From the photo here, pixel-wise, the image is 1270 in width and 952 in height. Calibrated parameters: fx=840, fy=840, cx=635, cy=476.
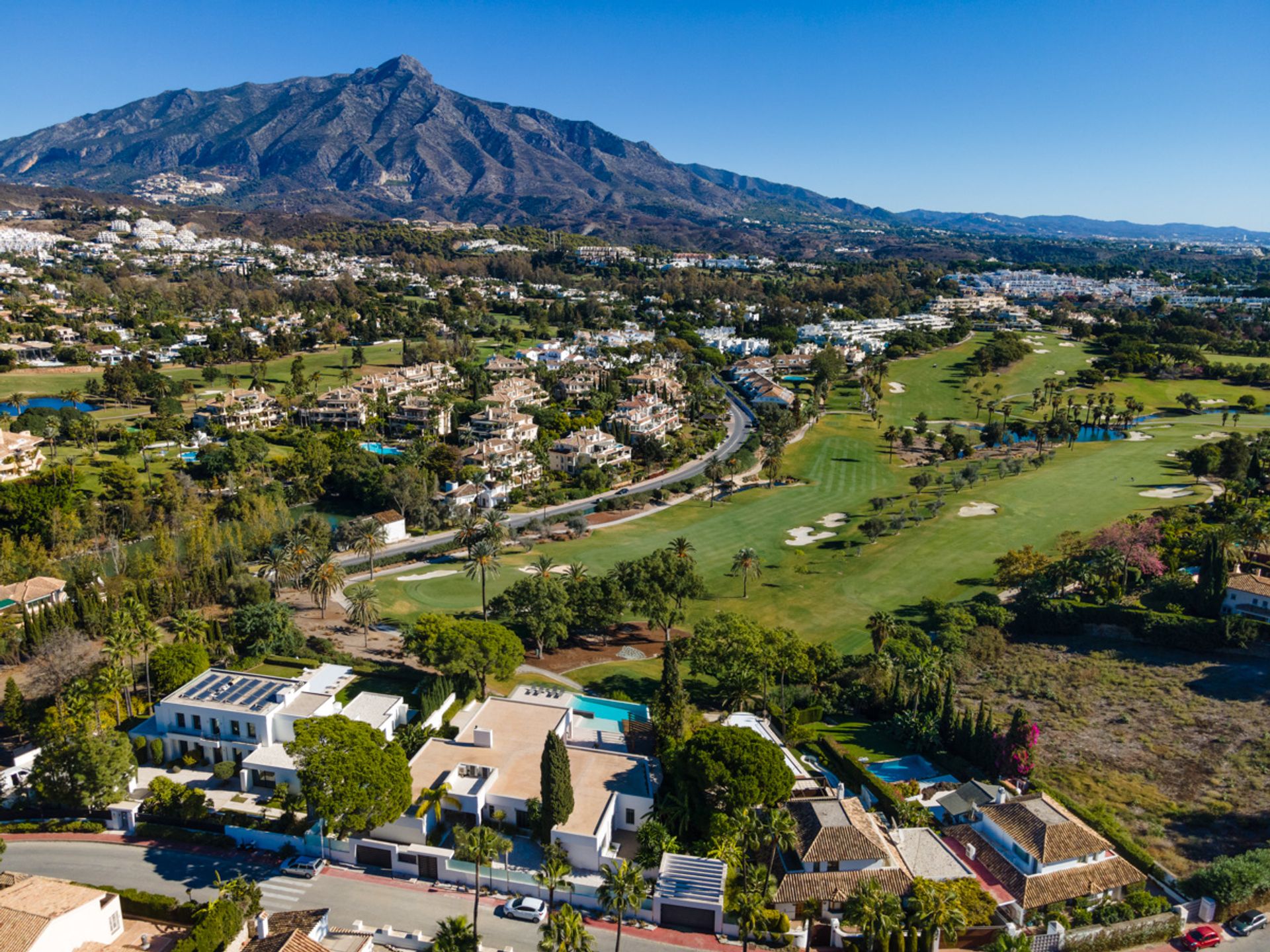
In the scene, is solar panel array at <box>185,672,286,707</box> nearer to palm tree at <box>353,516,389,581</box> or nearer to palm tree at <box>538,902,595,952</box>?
palm tree at <box>538,902,595,952</box>

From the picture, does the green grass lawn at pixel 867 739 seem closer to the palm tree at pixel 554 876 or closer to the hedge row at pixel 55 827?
the palm tree at pixel 554 876

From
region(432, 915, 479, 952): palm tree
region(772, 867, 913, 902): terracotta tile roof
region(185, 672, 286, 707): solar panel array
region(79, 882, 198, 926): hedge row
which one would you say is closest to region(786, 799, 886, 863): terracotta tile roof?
region(772, 867, 913, 902): terracotta tile roof

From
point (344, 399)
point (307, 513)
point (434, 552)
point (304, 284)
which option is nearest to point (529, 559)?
→ point (434, 552)

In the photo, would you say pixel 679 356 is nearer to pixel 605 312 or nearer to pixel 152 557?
pixel 605 312

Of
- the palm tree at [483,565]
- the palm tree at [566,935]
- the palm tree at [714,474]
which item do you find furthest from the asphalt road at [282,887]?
the palm tree at [714,474]

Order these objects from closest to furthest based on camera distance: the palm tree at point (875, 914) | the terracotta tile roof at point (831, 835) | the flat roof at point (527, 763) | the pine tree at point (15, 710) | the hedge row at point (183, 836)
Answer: the palm tree at point (875, 914) < the terracotta tile roof at point (831, 835) < the hedge row at point (183, 836) < the flat roof at point (527, 763) < the pine tree at point (15, 710)

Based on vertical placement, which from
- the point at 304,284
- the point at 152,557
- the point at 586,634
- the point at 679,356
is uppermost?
the point at 304,284
